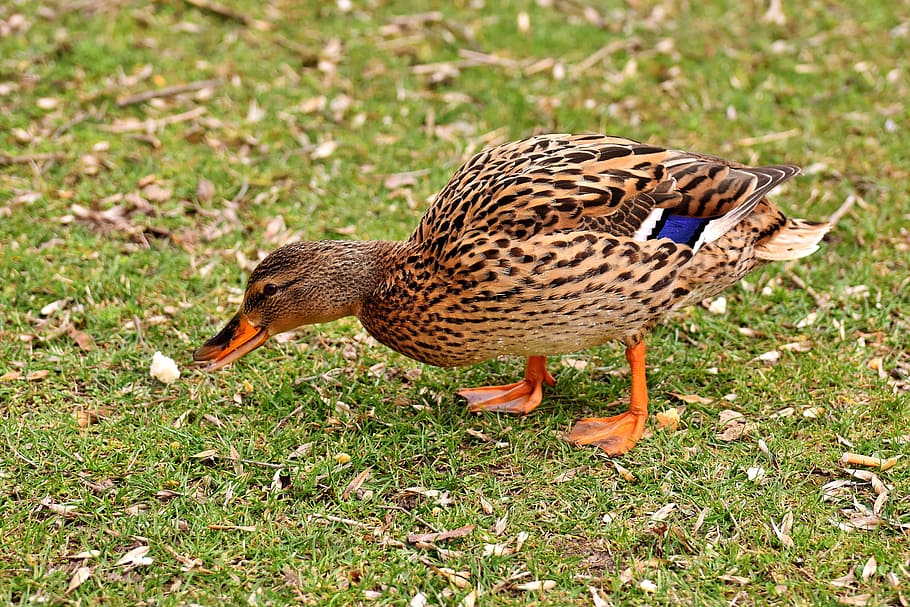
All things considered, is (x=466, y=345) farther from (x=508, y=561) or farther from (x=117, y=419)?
(x=117, y=419)

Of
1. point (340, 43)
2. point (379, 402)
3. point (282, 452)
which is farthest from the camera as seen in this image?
point (340, 43)

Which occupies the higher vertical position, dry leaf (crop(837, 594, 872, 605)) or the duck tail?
the duck tail

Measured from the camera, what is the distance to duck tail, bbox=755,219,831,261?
15.9 feet

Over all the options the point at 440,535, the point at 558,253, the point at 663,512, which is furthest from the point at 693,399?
the point at 440,535

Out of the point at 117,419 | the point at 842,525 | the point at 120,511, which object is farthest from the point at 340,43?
the point at 842,525

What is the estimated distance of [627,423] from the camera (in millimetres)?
4797

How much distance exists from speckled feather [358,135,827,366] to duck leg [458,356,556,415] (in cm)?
40

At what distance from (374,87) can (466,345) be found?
12.1ft

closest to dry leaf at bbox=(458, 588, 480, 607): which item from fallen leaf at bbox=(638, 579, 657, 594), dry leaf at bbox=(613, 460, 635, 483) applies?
fallen leaf at bbox=(638, 579, 657, 594)

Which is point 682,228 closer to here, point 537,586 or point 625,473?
point 625,473

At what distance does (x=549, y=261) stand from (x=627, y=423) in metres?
1.00

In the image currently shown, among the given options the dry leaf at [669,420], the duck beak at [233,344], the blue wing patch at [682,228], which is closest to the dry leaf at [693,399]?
the dry leaf at [669,420]

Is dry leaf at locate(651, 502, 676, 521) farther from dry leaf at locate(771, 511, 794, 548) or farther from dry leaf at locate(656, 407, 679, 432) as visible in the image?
dry leaf at locate(656, 407, 679, 432)

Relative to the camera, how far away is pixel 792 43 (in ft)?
27.2
